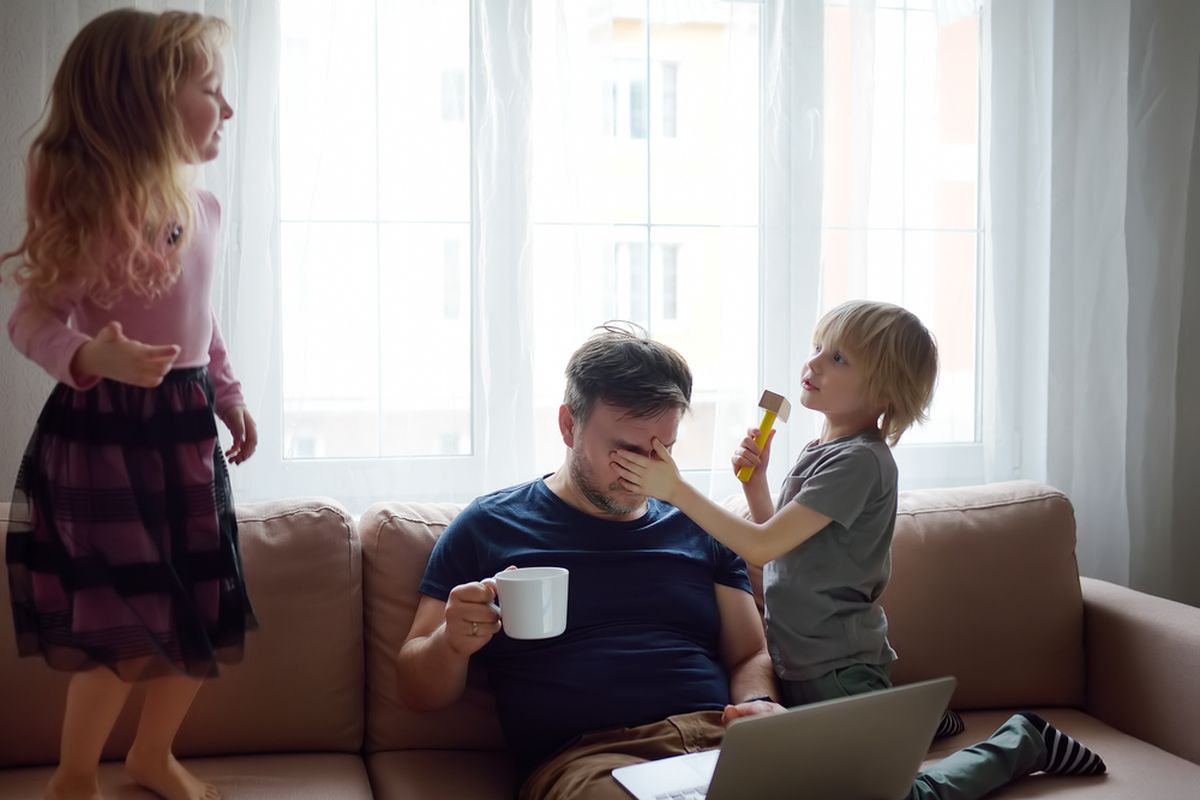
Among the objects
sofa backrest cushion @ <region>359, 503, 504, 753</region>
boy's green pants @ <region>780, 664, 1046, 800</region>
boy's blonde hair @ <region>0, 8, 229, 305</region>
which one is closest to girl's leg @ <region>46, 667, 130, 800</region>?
boy's blonde hair @ <region>0, 8, 229, 305</region>

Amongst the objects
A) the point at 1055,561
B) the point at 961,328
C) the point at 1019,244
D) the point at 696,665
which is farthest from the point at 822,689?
the point at 1019,244

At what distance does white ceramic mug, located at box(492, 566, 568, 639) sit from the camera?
4.51ft

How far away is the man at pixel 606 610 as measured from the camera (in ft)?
5.38

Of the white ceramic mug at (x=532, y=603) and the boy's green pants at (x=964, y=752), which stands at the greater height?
the white ceramic mug at (x=532, y=603)

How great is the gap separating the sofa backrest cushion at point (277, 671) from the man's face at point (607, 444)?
1.44 feet

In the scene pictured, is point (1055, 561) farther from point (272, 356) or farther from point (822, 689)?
point (272, 356)

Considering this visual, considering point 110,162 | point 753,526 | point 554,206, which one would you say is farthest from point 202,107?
point 554,206

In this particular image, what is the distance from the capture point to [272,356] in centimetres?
214

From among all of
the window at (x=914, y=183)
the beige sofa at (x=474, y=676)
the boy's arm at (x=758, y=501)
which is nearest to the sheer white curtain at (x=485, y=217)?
the window at (x=914, y=183)

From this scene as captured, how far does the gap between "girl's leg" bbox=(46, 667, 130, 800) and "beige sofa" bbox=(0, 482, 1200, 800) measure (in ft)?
0.61

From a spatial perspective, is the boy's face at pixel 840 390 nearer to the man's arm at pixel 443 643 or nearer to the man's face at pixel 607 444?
the man's face at pixel 607 444

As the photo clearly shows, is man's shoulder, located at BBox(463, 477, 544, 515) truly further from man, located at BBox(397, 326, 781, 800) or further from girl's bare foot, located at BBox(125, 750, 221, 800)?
girl's bare foot, located at BBox(125, 750, 221, 800)

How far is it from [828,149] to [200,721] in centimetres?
174

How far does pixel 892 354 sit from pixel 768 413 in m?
0.23
